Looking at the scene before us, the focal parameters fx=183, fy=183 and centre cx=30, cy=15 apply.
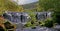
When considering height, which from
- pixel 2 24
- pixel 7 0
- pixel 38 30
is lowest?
pixel 38 30

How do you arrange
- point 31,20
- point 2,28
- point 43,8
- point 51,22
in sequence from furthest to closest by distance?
1. point 43,8
2. point 31,20
3. point 51,22
4. point 2,28

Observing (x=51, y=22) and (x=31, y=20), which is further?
(x=31, y=20)

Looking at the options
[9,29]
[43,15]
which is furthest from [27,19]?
[9,29]

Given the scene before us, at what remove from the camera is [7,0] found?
8992 mm

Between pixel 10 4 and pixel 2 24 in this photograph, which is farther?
pixel 10 4

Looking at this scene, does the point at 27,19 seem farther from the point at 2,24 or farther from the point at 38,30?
the point at 2,24

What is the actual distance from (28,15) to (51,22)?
4.67ft

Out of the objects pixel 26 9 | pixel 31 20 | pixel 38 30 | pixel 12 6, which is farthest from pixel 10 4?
pixel 38 30

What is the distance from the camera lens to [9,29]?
18.3 ft

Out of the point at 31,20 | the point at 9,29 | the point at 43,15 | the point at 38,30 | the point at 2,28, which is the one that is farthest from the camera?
the point at 43,15

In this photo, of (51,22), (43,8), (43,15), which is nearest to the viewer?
(51,22)

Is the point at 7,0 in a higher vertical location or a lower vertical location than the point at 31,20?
higher

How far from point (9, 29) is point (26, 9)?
458 centimetres

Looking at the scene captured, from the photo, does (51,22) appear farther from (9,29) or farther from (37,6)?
(37,6)
